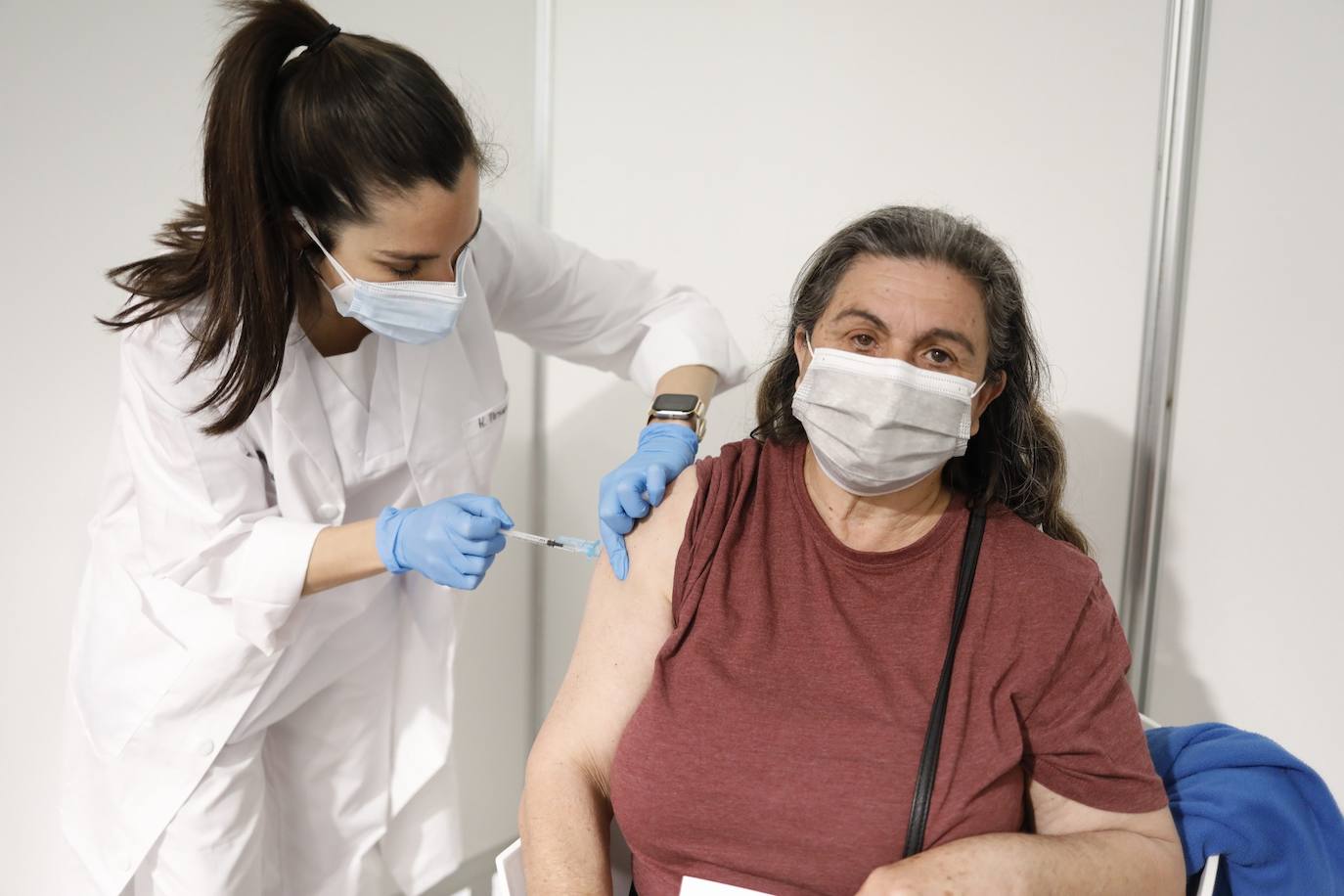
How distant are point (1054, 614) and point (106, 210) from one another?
1545mm

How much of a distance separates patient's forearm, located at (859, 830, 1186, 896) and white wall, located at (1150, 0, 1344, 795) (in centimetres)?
76

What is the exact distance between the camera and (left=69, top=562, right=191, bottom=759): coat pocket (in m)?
1.48

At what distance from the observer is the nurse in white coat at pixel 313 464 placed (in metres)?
1.25

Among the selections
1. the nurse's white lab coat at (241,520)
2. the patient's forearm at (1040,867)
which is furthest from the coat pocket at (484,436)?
the patient's forearm at (1040,867)

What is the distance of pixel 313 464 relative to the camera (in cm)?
147

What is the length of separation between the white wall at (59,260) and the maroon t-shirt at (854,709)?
105cm

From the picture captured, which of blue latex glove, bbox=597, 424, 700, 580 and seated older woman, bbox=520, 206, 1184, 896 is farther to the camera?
blue latex glove, bbox=597, 424, 700, 580

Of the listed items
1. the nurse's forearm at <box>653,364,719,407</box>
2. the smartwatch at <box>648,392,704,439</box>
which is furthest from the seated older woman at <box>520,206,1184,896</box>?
the nurse's forearm at <box>653,364,719,407</box>

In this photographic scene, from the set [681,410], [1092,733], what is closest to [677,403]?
[681,410]

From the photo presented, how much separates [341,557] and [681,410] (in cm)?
56

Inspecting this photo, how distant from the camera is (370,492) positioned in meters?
1.63

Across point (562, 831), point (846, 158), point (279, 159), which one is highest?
point (846, 158)

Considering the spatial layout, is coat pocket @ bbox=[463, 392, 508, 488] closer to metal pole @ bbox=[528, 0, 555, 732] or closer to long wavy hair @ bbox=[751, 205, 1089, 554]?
long wavy hair @ bbox=[751, 205, 1089, 554]

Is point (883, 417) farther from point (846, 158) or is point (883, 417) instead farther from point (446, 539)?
point (846, 158)
